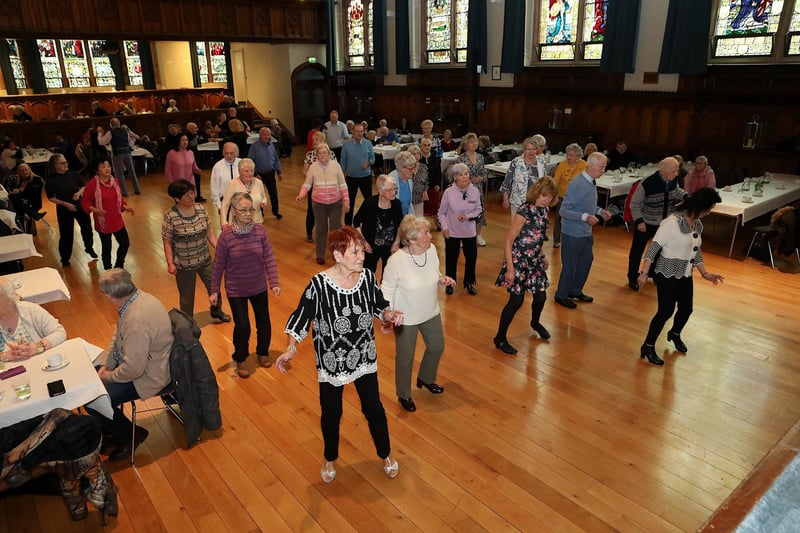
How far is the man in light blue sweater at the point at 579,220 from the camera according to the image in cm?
487

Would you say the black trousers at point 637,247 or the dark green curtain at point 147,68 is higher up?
the dark green curtain at point 147,68

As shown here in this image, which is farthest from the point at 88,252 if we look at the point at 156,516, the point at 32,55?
the point at 32,55

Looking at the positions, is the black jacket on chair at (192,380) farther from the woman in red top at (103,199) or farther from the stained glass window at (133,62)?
the stained glass window at (133,62)

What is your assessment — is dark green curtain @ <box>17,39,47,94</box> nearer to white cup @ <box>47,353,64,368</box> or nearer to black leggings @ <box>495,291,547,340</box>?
white cup @ <box>47,353,64,368</box>

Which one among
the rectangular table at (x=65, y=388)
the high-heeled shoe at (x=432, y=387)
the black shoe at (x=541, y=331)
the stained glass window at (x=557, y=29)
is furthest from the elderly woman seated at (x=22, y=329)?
the stained glass window at (x=557, y=29)

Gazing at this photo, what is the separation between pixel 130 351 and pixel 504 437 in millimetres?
2384

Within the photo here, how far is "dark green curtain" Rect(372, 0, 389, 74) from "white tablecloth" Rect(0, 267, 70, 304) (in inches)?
524

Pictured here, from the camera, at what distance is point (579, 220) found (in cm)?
500

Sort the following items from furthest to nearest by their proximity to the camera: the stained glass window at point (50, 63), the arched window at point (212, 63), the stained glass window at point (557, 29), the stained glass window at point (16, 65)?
1. the arched window at point (212, 63)
2. the stained glass window at point (50, 63)
3. the stained glass window at point (16, 65)
4. the stained glass window at point (557, 29)

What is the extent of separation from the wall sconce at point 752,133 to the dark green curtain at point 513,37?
5061 mm

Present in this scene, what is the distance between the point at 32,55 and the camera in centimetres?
1691

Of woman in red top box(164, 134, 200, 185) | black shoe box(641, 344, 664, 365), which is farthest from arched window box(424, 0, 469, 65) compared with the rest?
black shoe box(641, 344, 664, 365)

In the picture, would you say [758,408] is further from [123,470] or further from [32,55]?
[32,55]

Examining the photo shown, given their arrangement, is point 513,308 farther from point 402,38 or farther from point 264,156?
point 402,38
